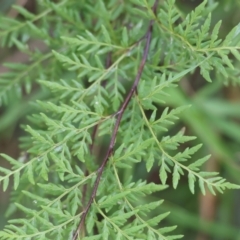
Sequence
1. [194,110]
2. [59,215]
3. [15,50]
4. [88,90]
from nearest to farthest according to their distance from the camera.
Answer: [59,215], [88,90], [194,110], [15,50]

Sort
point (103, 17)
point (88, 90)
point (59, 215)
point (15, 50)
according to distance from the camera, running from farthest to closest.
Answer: point (15, 50)
point (103, 17)
point (88, 90)
point (59, 215)

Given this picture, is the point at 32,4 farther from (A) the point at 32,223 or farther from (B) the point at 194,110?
(A) the point at 32,223

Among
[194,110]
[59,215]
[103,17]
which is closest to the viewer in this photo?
Answer: [59,215]

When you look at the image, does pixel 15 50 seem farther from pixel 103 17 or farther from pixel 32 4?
pixel 103 17

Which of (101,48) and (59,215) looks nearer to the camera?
(59,215)

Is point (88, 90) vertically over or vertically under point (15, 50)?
under

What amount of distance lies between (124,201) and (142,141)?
0.10 meters

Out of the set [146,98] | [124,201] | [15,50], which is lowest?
[124,201]

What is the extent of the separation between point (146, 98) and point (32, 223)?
26cm

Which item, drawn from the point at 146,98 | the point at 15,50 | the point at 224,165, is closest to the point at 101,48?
the point at 146,98

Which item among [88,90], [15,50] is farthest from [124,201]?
[15,50]

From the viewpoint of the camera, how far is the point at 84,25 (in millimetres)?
1041

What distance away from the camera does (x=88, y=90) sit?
0.86 m

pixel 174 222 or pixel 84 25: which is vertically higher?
pixel 84 25
